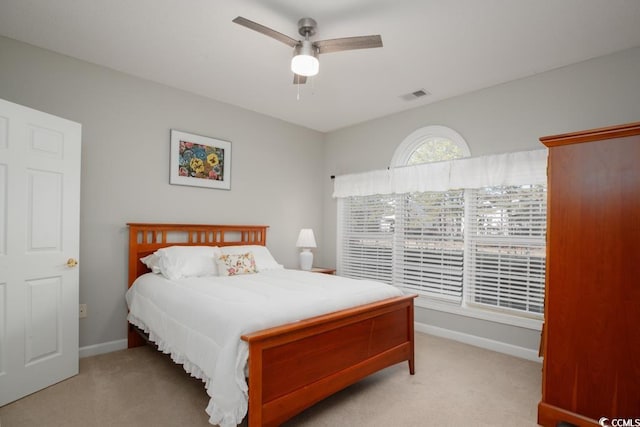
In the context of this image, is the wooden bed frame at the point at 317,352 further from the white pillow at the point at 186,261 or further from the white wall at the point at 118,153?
the white pillow at the point at 186,261

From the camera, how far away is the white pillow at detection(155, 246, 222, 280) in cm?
309

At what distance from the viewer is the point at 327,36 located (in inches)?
104

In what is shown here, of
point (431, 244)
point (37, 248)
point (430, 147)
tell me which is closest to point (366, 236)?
point (431, 244)

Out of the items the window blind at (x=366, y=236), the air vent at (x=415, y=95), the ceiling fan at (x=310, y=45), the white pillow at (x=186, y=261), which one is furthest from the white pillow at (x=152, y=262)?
the air vent at (x=415, y=95)

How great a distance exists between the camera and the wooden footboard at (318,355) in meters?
1.81

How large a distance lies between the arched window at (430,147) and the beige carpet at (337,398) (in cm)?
226

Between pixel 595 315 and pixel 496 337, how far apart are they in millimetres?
1546

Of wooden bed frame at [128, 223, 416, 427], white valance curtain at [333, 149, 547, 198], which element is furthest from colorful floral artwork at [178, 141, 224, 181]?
white valance curtain at [333, 149, 547, 198]

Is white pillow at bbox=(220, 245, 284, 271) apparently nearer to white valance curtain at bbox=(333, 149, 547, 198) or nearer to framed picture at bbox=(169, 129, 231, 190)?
framed picture at bbox=(169, 129, 231, 190)

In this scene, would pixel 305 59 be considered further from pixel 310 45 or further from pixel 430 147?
pixel 430 147

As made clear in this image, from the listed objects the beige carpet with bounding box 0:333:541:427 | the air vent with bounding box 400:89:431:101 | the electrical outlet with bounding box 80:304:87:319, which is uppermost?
the air vent with bounding box 400:89:431:101

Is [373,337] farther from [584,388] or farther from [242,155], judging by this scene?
[242,155]

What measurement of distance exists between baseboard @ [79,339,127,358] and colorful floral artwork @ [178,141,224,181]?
182 centimetres

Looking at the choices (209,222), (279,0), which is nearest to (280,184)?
(209,222)
